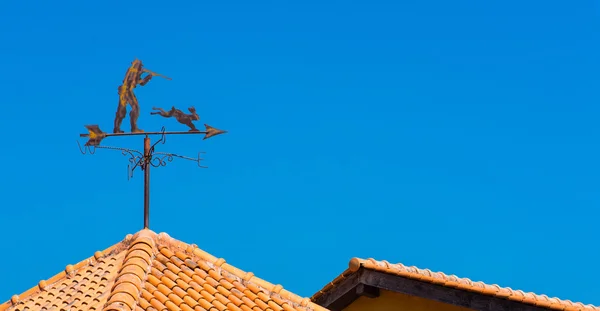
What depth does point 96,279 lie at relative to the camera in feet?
33.2

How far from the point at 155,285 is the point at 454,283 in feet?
12.7

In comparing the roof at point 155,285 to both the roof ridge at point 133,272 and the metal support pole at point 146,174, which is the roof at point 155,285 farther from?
the metal support pole at point 146,174

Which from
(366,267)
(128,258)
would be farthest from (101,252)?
(366,267)

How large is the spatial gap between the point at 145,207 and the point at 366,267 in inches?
132

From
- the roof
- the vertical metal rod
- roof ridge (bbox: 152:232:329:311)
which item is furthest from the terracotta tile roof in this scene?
the vertical metal rod

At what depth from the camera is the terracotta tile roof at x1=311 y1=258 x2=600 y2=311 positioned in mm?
11305

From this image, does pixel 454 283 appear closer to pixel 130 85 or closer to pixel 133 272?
pixel 133 272

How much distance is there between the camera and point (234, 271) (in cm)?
1049

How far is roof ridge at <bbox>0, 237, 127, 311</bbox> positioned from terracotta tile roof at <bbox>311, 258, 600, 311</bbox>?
3469 millimetres


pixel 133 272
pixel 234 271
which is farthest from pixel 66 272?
pixel 234 271

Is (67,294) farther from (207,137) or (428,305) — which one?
(428,305)

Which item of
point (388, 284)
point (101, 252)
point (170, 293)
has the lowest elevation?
point (170, 293)

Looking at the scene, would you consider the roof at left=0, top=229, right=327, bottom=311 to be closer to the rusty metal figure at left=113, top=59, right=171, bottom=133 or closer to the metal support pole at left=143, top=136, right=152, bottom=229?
the metal support pole at left=143, top=136, right=152, bottom=229

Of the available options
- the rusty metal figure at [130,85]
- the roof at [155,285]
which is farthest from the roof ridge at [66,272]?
the rusty metal figure at [130,85]
